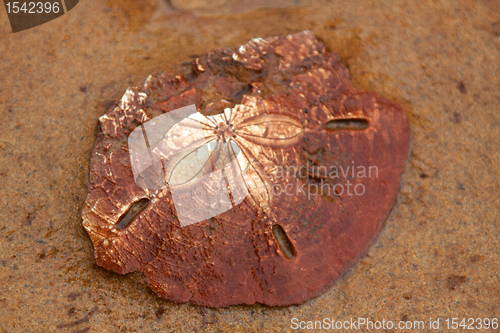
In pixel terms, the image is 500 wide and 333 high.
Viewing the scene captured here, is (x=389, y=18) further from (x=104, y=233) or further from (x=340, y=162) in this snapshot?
(x=104, y=233)

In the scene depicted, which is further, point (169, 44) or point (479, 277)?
point (169, 44)

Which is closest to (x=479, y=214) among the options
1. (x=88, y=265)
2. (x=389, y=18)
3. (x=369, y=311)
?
(x=369, y=311)
